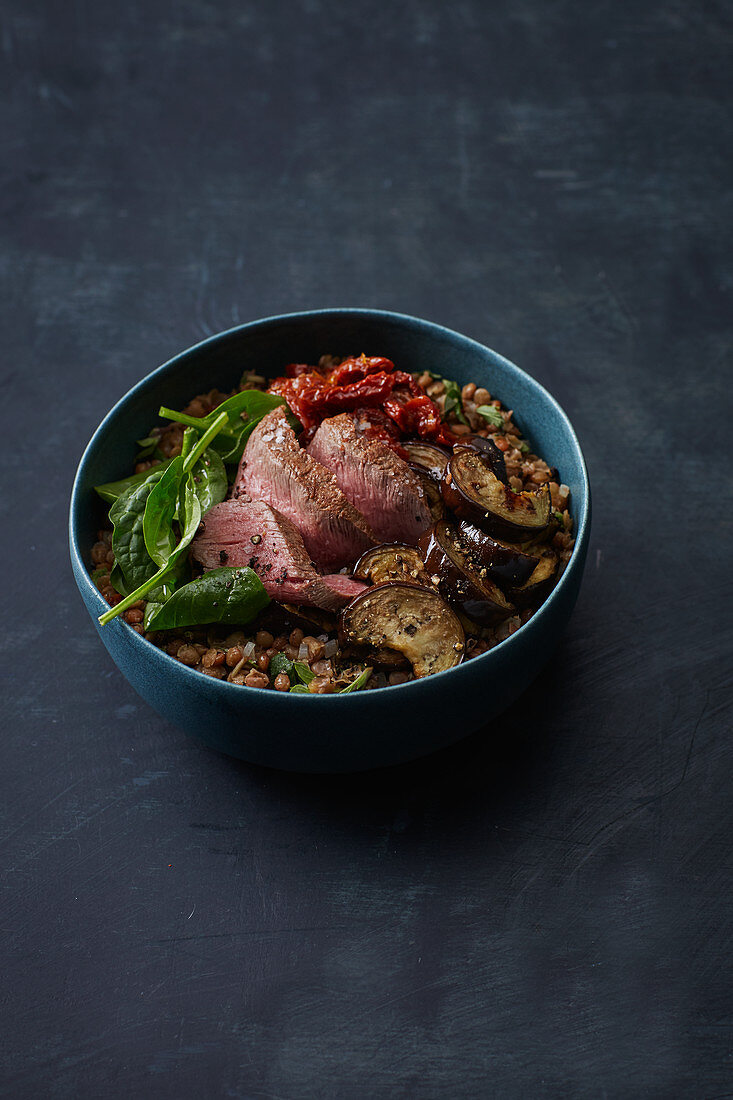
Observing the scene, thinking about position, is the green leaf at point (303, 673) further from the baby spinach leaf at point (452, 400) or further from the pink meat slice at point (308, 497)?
the baby spinach leaf at point (452, 400)

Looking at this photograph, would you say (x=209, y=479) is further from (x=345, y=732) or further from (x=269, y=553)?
(x=345, y=732)

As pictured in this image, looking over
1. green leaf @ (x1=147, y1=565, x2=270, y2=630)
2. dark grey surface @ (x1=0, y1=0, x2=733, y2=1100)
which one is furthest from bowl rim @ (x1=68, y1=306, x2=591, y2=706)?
dark grey surface @ (x1=0, y1=0, x2=733, y2=1100)

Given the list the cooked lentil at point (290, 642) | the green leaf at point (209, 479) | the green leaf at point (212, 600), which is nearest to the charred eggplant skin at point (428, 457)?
the cooked lentil at point (290, 642)

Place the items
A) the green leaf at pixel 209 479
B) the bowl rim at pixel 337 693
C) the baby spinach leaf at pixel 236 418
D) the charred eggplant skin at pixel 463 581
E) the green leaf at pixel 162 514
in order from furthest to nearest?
the baby spinach leaf at pixel 236 418 → the green leaf at pixel 209 479 → the green leaf at pixel 162 514 → the charred eggplant skin at pixel 463 581 → the bowl rim at pixel 337 693

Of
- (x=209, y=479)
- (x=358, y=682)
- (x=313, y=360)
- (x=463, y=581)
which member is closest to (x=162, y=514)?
(x=209, y=479)

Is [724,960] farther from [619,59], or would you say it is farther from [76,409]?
[619,59]

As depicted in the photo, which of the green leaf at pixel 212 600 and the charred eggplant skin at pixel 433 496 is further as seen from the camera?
the charred eggplant skin at pixel 433 496

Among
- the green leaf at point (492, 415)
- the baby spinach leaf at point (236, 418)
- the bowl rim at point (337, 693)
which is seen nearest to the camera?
the bowl rim at point (337, 693)

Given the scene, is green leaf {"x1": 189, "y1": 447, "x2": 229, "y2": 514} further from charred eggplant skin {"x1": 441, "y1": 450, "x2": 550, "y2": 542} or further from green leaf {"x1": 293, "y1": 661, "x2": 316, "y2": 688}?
charred eggplant skin {"x1": 441, "y1": 450, "x2": 550, "y2": 542}
